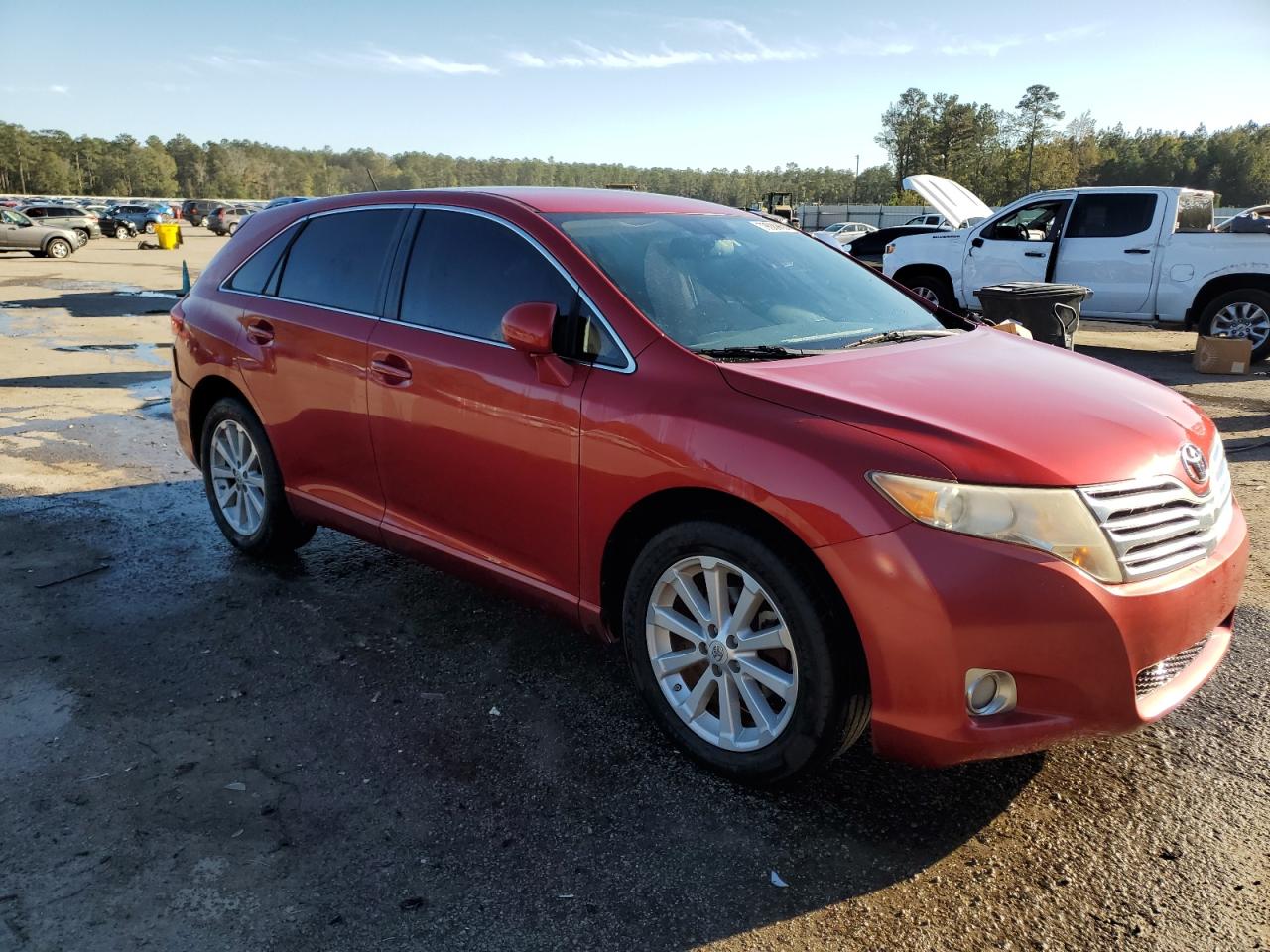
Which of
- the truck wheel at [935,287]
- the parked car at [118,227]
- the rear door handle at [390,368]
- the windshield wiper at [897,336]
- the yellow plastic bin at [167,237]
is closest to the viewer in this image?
the windshield wiper at [897,336]

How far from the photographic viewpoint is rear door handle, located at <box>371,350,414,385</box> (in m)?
3.56

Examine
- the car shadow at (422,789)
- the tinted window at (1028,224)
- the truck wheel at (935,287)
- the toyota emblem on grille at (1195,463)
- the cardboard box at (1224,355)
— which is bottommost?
the car shadow at (422,789)

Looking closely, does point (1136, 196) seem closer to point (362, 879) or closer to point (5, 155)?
A: point (362, 879)

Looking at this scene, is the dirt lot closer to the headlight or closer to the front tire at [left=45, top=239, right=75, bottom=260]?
the headlight

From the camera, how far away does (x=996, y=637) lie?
228 centimetres

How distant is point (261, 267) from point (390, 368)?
1349mm

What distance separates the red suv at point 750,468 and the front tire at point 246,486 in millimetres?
118

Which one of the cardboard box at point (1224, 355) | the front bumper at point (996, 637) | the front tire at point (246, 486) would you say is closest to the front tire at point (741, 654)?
the front bumper at point (996, 637)

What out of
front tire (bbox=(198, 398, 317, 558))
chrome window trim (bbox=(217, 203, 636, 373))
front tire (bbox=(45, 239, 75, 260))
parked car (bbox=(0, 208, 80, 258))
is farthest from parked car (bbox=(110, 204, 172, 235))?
chrome window trim (bbox=(217, 203, 636, 373))

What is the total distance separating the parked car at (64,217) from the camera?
33.9 m

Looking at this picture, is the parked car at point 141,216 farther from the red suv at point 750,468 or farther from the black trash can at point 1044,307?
the red suv at point 750,468

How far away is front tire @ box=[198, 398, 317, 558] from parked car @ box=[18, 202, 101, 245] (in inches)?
1350

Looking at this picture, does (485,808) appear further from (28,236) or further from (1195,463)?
(28,236)

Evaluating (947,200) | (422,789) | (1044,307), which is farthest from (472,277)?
(947,200)
